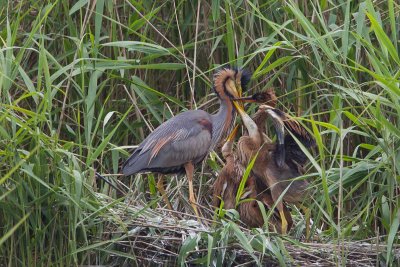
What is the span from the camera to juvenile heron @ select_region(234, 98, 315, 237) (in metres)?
5.29

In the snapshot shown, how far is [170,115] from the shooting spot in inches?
235

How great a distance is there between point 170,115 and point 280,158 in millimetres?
847

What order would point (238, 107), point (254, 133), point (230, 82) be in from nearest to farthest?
point (254, 133) → point (230, 82) → point (238, 107)

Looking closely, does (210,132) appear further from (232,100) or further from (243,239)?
(243,239)

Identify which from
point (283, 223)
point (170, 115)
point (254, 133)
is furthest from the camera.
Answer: point (170, 115)

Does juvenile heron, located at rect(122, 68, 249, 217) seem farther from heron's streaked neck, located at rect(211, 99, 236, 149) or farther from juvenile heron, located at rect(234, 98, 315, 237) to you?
juvenile heron, located at rect(234, 98, 315, 237)

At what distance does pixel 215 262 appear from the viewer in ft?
16.1

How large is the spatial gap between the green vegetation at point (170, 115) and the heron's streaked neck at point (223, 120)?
17 centimetres

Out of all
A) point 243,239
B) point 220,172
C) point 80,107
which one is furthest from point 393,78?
point 80,107

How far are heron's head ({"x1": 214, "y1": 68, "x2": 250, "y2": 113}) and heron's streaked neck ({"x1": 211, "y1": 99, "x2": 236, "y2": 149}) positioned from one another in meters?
0.04

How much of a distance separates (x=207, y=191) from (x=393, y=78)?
169cm

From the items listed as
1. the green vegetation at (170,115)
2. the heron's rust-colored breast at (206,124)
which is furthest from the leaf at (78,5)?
the heron's rust-colored breast at (206,124)

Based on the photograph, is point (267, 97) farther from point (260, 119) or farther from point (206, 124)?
point (206, 124)

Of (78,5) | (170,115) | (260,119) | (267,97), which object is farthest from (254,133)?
(78,5)
